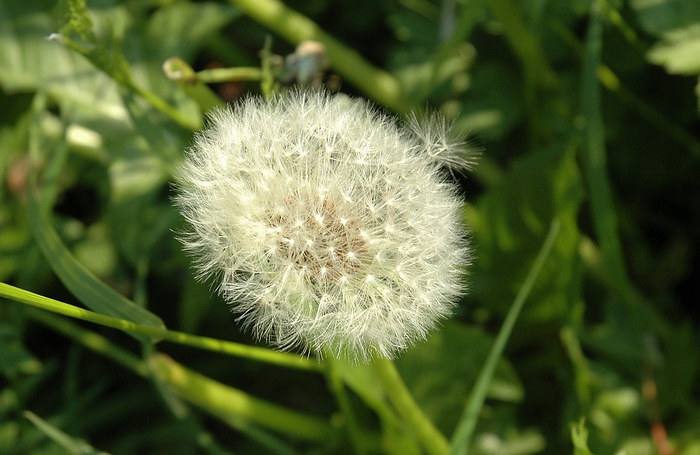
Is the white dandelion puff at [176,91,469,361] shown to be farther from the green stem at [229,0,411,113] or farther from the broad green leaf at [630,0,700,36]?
the green stem at [229,0,411,113]

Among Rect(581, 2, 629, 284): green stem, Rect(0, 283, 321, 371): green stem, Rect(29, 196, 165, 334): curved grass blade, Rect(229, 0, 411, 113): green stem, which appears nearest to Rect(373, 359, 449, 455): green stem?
Rect(0, 283, 321, 371): green stem

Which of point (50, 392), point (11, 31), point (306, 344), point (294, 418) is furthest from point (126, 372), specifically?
point (306, 344)

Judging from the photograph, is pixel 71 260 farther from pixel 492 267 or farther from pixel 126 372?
pixel 492 267

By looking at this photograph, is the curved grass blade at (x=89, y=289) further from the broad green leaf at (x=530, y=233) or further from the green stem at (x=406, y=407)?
the broad green leaf at (x=530, y=233)

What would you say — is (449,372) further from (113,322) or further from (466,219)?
(113,322)

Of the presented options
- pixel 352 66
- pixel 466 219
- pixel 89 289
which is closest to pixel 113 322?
pixel 89 289
